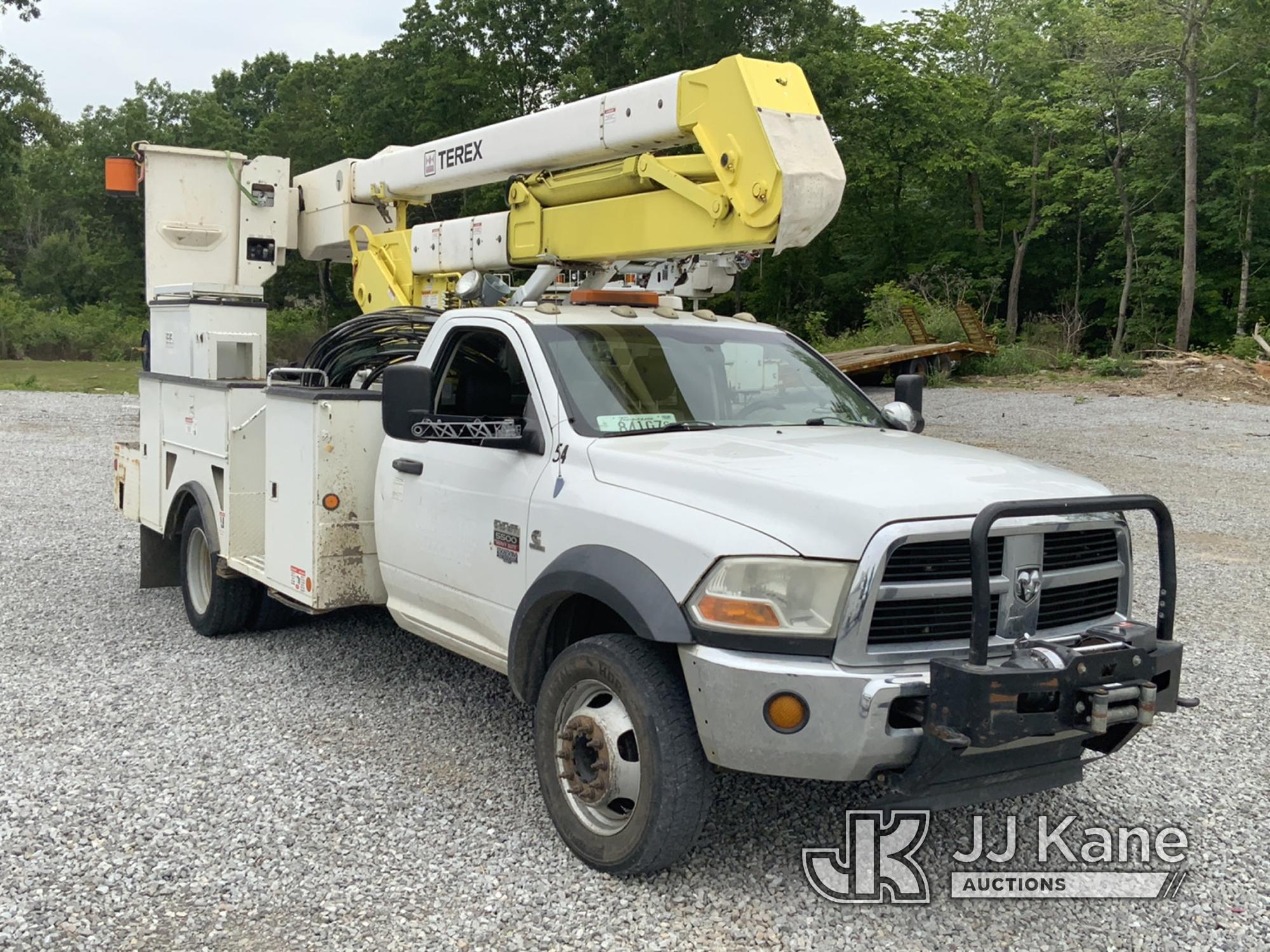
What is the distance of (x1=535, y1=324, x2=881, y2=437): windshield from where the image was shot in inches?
186

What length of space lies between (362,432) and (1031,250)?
133ft

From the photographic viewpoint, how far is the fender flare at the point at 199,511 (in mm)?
6633

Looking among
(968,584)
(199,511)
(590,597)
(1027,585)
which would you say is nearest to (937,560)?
(968,584)

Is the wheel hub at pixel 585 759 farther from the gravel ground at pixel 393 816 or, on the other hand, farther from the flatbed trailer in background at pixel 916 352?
the flatbed trailer in background at pixel 916 352

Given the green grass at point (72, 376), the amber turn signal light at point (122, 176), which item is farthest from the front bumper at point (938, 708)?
the green grass at point (72, 376)

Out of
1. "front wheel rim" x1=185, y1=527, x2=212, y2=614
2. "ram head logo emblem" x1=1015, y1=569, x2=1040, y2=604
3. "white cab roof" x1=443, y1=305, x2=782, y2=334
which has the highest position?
"white cab roof" x1=443, y1=305, x2=782, y2=334

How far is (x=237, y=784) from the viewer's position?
4.68 m

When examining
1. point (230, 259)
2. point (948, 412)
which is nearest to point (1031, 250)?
point (948, 412)

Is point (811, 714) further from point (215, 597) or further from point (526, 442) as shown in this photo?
point (215, 597)

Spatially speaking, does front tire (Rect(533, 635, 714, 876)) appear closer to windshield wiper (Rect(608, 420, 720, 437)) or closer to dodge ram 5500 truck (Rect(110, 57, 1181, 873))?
dodge ram 5500 truck (Rect(110, 57, 1181, 873))

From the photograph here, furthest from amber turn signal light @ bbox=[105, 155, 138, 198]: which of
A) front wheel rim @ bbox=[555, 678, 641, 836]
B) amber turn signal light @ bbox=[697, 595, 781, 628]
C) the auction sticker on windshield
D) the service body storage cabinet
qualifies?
amber turn signal light @ bbox=[697, 595, 781, 628]

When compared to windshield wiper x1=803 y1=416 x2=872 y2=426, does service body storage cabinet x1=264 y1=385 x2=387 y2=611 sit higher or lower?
lower

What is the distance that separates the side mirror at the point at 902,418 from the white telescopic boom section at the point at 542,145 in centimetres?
186

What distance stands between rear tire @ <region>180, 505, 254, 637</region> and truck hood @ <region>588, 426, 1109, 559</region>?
11.1ft
